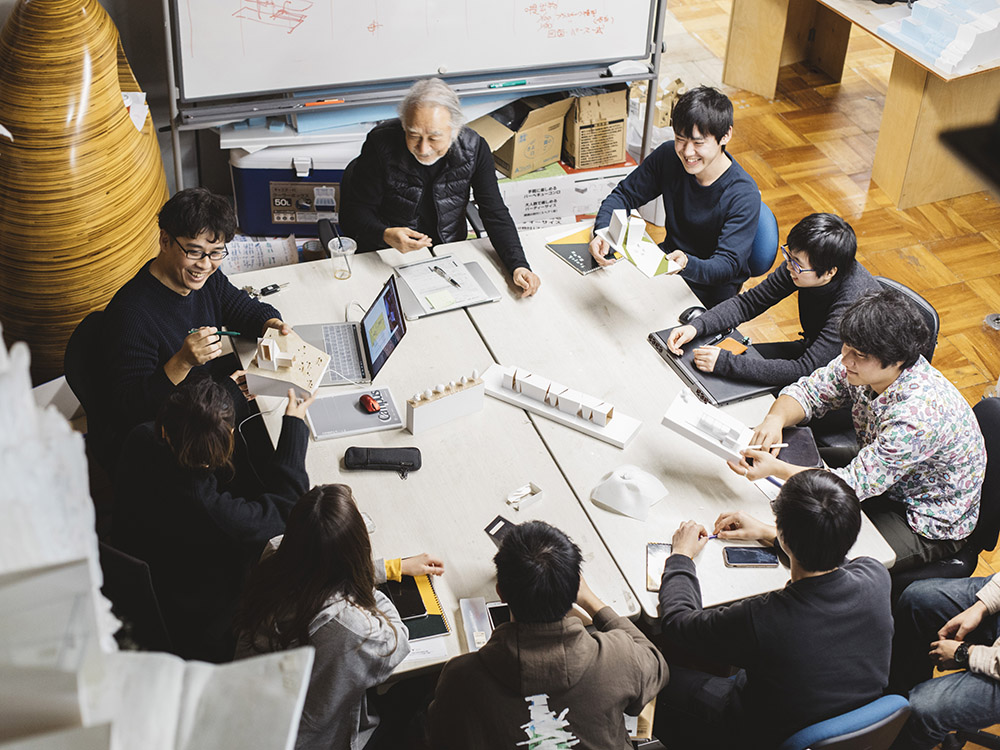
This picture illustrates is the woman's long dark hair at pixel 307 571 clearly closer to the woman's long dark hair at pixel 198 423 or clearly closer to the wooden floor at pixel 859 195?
the woman's long dark hair at pixel 198 423

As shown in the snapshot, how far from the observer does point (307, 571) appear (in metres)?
1.83

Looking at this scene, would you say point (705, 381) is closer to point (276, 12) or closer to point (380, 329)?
point (380, 329)

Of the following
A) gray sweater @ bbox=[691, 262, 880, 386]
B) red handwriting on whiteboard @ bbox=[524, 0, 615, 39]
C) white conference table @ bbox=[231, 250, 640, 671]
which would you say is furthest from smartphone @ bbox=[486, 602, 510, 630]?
red handwriting on whiteboard @ bbox=[524, 0, 615, 39]

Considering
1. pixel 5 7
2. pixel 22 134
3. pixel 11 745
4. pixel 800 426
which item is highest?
pixel 11 745

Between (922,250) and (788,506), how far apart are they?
3133mm

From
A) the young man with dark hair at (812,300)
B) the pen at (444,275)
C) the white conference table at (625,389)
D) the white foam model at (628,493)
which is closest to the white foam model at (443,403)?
the white conference table at (625,389)

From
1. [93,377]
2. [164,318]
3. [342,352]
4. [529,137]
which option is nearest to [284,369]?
[342,352]

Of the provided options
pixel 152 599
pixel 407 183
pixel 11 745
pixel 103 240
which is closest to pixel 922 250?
pixel 407 183

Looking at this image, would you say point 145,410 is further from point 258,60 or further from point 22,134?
point 258,60

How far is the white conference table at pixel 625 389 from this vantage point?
7.45ft

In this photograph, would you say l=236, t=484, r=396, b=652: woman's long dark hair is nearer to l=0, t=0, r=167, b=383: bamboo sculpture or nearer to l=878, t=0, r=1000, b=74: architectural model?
l=0, t=0, r=167, b=383: bamboo sculpture

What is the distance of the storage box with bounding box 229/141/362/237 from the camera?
3.94 meters

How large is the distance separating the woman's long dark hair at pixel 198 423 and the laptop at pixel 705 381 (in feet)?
4.54

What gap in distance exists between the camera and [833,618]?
1.93m
